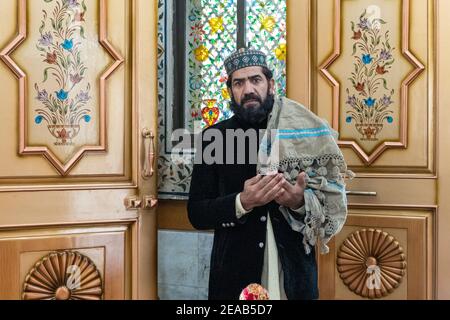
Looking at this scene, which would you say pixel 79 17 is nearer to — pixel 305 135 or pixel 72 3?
pixel 72 3

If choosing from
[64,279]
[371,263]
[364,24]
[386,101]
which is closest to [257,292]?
[371,263]

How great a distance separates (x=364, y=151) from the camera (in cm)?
200

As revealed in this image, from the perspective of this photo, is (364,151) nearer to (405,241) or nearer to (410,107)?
(410,107)

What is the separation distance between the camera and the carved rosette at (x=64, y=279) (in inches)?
76.4

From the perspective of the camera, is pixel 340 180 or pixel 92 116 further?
pixel 92 116

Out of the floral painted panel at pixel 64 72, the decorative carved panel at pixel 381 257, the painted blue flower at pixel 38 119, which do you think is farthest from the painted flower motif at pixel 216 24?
the decorative carved panel at pixel 381 257

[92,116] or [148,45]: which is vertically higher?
[148,45]

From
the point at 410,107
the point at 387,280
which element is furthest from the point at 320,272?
the point at 410,107

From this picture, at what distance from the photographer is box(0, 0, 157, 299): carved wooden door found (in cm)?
192

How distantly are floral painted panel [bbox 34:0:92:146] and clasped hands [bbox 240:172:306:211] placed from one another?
0.70m

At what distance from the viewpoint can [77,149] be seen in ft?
6.69

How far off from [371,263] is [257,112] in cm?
68

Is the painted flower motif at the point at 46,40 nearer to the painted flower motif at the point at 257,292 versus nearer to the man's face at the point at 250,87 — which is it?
the man's face at the point at 250,87

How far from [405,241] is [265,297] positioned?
55cm
